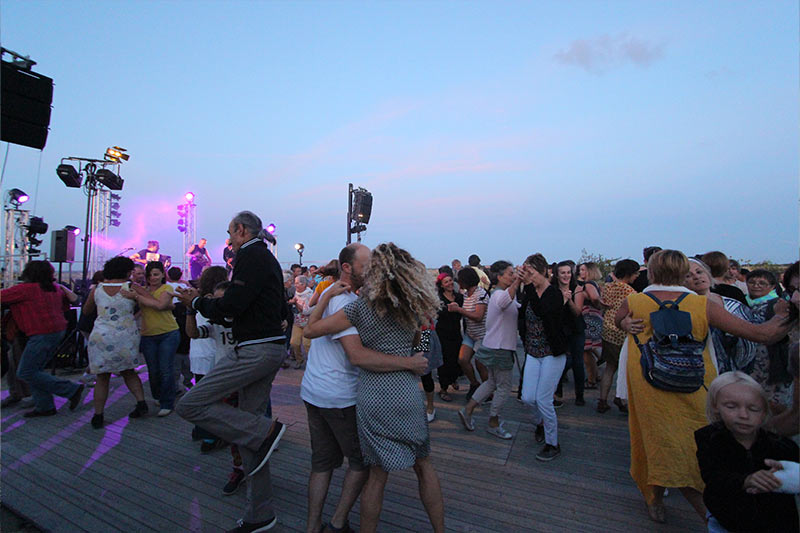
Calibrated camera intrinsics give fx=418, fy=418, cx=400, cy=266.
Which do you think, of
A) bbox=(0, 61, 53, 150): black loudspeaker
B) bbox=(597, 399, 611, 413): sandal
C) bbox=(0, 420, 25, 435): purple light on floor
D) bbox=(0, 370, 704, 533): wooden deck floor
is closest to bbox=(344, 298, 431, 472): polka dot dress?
bbox=(0, 370, 704, 533): wooden deck floor

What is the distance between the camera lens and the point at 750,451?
1784 mm

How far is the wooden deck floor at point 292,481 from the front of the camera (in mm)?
2865

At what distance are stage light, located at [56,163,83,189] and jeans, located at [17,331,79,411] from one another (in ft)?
23.9

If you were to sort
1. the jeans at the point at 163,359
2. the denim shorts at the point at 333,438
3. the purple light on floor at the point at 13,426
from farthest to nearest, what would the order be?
the jeans at the point at 163,359
the purple light on floor at the point at 13,426
the denim shorts at the point at 333,438

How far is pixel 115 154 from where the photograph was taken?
14.0 m

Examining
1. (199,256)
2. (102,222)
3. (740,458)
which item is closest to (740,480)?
(740,458)

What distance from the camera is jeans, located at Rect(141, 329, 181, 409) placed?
5.05 metres

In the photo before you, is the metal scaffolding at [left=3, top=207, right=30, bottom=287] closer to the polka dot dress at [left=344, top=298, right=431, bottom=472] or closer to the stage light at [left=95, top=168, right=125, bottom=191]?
the stage light at [left=95, top=168, right=125, bottom=191]

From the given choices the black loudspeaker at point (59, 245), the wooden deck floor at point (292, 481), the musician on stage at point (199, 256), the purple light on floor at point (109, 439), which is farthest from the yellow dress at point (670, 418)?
the musician on stage at point (199, 256)

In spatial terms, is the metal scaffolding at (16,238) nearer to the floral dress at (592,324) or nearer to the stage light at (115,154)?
the stage light at (115,154)

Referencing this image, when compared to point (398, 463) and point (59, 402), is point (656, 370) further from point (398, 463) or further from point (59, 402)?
point (59, 402)

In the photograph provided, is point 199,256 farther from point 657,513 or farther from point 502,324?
point 657,513

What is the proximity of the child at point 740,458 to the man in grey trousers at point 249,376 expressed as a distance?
2.38 meters

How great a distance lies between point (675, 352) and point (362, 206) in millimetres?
9732
